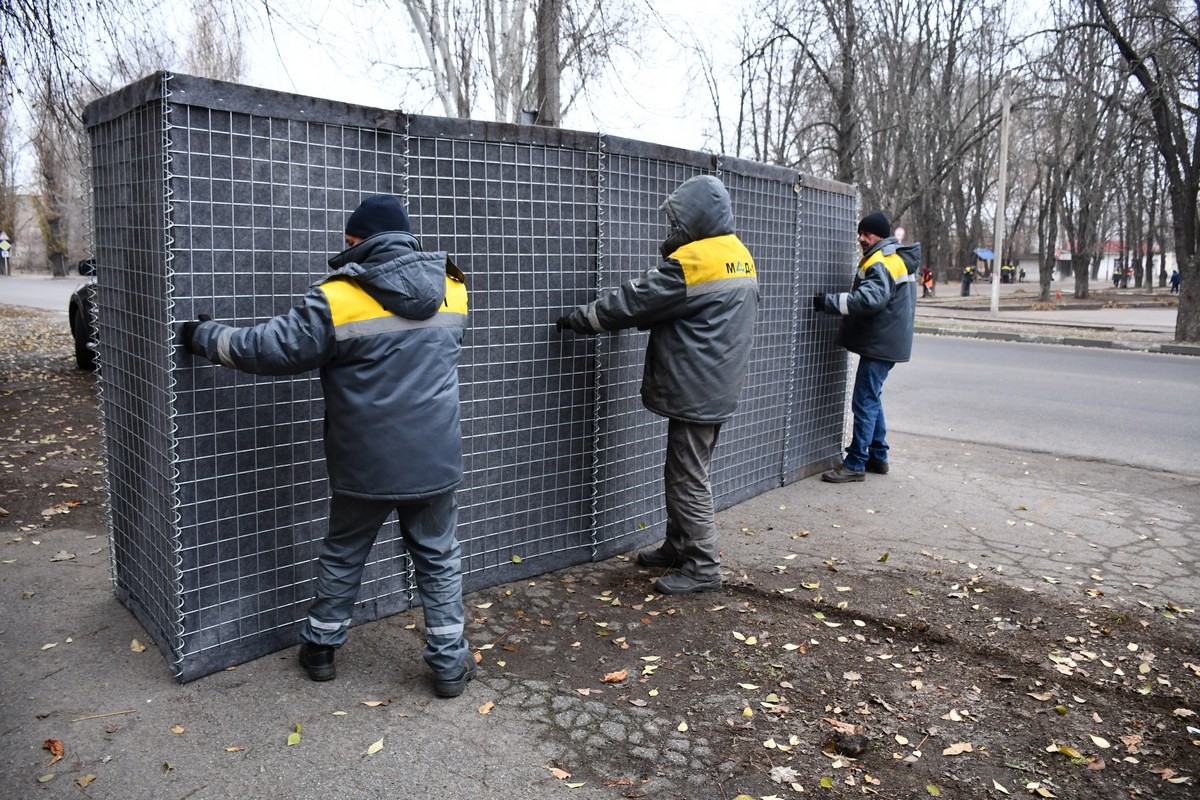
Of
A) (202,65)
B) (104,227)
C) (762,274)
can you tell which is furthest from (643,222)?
(202,65)

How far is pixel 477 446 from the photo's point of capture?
4605 mm

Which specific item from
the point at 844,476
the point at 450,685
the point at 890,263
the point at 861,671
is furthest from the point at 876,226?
the point at 450,685

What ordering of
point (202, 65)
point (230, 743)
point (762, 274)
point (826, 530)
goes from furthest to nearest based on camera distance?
point (202, 65) → point (762, 274) → point (826, 530) → point (230, 743)

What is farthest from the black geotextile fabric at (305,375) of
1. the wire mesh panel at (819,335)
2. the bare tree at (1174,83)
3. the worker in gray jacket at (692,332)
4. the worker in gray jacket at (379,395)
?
the bare tree at (1174,83)

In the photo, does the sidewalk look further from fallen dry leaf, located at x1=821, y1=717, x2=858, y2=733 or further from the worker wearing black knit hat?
fallen dry leaf, located at x1=821, y1=717, x2=858, y2=733

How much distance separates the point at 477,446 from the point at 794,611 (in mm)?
1762

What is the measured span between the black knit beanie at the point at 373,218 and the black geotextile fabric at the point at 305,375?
0.46 m

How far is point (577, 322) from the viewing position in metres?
4.74

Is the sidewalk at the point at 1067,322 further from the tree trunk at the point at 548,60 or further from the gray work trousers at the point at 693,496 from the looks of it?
the gray work trousers at the point at 693,496

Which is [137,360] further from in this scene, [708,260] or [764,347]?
[764,347]

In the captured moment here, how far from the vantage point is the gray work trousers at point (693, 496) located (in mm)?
4828

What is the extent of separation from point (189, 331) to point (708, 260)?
238 centimetres

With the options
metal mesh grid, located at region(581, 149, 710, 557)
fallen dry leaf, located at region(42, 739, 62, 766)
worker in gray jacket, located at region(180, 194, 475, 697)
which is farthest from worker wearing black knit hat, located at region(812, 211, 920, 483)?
fallen dry leaf, located at region(42, 739, 62, 766)

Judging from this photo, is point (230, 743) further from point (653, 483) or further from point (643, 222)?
point (643, 222)
